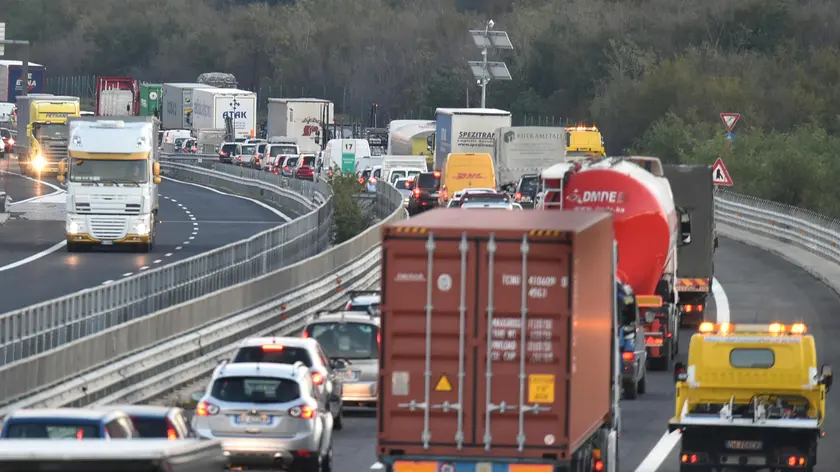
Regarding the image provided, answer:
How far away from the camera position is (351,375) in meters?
Result: 27.3

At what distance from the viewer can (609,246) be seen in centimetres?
1969

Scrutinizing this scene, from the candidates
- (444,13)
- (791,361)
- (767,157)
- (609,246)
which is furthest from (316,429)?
(444,13)

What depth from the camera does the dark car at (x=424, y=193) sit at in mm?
64312

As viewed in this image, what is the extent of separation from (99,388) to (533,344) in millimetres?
8691

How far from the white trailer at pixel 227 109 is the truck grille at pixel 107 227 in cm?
5783

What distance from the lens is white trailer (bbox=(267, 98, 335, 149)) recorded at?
109375 millimetres

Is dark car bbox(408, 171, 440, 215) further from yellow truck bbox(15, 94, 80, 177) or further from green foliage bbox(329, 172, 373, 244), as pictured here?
yellow truck bbox(15, 94, 80, 177)

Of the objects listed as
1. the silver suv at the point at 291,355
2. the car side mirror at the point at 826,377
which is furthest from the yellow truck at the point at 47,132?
the car side mirror at the point at 826,377

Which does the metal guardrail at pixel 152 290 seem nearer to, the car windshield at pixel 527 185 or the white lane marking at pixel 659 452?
the white lane marking at pixel 659 452

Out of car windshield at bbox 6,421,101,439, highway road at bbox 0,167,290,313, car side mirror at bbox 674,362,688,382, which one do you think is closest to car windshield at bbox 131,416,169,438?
car windshield at bbox 6,421,101,439

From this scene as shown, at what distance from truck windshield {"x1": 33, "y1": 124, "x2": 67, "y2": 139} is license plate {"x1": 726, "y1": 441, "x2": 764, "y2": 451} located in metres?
71.8

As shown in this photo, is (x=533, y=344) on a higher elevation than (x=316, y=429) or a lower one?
higher

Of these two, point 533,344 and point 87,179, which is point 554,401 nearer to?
point 533,344

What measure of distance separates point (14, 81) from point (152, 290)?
131367mm
